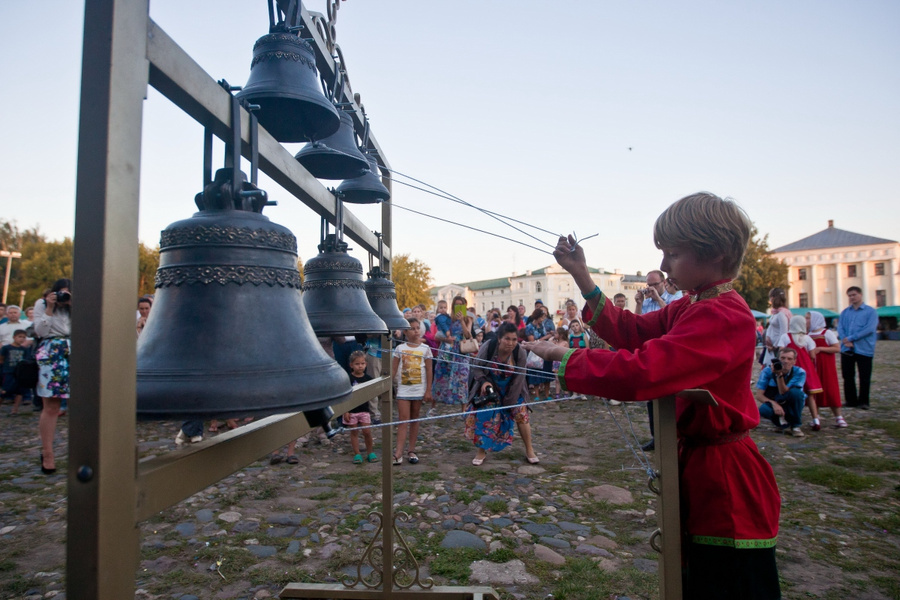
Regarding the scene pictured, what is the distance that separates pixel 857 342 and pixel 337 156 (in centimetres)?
1067

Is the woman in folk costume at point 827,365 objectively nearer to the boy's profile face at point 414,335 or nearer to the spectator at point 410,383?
the spectator at point 410,383

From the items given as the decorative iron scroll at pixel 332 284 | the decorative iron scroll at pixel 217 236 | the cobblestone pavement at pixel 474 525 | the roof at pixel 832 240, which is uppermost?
the roof at pixel 832 240

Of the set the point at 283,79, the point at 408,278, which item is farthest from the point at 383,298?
the point at 408,278

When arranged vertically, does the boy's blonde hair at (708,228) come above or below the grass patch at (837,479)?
above

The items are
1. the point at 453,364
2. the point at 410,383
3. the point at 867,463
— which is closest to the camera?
the point at 867,463

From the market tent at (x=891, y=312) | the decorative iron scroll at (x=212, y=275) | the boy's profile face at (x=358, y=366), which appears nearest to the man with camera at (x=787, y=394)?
the boy's profile face at (x=358, y=366)

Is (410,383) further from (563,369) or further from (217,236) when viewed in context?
(217,236)

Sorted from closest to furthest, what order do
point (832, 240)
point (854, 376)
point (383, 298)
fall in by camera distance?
point (383, 298) → point (854, 376) → point (832, 240)

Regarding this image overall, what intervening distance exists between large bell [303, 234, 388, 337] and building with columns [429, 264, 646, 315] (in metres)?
67.4

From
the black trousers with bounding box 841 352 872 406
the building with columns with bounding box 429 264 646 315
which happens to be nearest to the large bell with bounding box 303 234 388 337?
the black trousers with bounding box 841 352 872 406

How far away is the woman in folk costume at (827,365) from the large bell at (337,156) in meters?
8.91

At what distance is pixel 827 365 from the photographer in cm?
870

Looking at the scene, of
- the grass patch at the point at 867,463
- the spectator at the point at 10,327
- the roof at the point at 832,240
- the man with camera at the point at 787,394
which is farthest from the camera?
the roof at the point at 832,240

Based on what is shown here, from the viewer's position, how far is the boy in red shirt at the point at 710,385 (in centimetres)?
161
